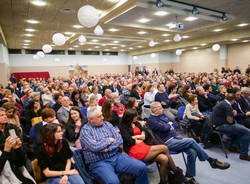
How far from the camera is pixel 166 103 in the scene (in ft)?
15.6

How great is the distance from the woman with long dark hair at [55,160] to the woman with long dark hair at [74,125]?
0.57m

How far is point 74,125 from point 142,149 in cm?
111

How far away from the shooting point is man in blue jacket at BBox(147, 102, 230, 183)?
8.11 ft

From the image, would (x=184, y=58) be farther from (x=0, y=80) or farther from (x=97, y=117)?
(x=97, y=117)

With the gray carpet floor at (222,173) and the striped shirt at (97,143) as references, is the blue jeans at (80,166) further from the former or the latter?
the gray carpet floor at (222,173)

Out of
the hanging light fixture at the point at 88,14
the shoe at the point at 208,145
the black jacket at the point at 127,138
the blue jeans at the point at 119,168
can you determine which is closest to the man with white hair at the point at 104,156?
the blue jeans at the point at 119,168

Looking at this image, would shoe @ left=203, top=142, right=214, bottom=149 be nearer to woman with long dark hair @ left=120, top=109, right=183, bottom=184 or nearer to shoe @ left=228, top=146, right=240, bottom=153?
shoe @ left=228, top=146, right=240, bottom=153

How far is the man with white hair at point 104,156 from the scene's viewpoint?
1982 mm

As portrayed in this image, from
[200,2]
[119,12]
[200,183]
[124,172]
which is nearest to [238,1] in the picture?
[200,2]

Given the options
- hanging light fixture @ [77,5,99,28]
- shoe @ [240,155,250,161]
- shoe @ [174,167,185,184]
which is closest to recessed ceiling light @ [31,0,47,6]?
hanging light fixture @ [77,5,99,28]

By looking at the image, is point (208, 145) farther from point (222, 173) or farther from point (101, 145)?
point (101, 145)

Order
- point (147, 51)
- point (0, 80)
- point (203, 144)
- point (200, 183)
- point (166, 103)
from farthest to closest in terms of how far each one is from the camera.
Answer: point (147, 51) → point (0, 80) → point (166, 103) → point (203, 144) → point (200, 183)

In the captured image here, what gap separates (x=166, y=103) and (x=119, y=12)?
3.91 meters

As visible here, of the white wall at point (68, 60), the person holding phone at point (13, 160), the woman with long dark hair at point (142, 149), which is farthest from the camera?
the white wall at point (68, 60)
